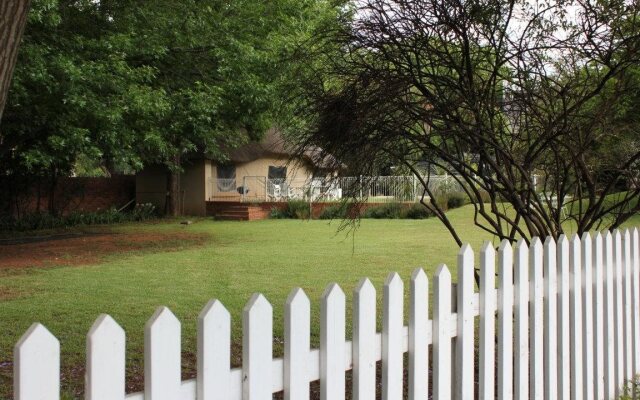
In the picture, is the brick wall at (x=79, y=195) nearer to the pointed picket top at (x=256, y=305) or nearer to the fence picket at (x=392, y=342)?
the fence picket at (x=392, y=342)

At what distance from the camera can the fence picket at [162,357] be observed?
1.62 metres

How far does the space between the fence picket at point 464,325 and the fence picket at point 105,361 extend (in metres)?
1.64

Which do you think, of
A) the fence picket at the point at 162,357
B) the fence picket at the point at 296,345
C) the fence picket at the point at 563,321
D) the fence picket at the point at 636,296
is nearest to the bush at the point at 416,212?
the fence picket at the point at 636,296

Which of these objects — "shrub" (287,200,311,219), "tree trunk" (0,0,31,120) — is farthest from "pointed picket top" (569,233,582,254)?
"shrub" (287,200,311,219)

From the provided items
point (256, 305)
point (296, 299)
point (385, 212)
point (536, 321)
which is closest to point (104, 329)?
point (256, 305)

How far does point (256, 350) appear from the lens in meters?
1.89

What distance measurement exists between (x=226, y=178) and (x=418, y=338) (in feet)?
99.5

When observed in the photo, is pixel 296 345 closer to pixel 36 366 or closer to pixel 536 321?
pixel 36 366

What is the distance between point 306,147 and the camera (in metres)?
4.50

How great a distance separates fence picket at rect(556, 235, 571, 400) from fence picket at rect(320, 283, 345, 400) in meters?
1.73

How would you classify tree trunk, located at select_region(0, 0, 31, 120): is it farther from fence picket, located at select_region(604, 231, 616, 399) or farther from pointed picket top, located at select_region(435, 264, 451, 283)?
fence picket, located at select_region(604, 231, 616, 399)

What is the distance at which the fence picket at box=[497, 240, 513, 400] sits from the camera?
115 inches

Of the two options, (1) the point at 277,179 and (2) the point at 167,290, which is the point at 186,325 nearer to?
(2) the point at 167,290

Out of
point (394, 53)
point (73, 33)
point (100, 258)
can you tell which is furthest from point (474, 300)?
point (73, 33)
